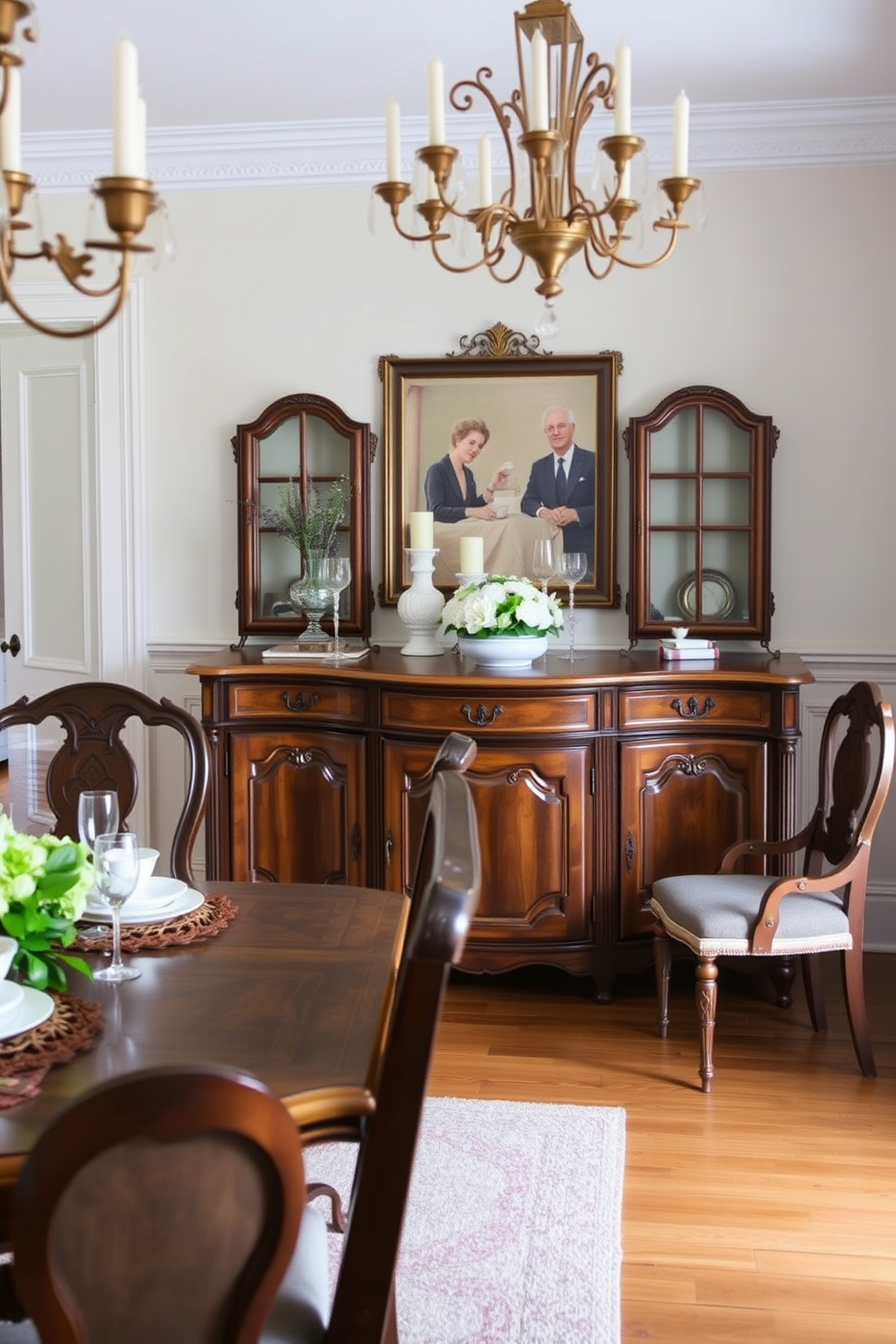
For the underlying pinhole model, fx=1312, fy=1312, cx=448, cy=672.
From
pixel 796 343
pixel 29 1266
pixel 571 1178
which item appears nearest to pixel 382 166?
pixel 796 343

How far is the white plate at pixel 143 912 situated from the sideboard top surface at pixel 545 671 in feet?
5.35

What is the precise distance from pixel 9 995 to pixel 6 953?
0.23 ft

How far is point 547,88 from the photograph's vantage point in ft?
6.52

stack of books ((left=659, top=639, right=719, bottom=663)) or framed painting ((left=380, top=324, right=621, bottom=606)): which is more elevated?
framed painting ((left=380, top=324, right=621, bottom=606))

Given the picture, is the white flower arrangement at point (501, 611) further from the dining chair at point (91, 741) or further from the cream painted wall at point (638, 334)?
the dining chair at point (91, 741)

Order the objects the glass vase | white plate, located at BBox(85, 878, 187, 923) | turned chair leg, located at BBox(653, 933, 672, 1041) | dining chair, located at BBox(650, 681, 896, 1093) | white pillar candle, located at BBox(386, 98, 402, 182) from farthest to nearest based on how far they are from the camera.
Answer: the glass vase < turned chair leg, located at BBox(653, 933, 672, 1041) < dining chair, located at BBox(650, 681, 896, 1093) < white pillar candle, located at BBox(386, 98, 402, 182) < white plate, located at BBox(85, 878, 187, 923)

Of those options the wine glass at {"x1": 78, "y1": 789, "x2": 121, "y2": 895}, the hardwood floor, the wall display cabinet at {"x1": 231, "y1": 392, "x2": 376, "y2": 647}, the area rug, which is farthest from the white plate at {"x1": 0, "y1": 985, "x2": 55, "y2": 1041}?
the wall display cabinet at {"x1": 231, "y1": 392, "x2": 376, "y2": 647}

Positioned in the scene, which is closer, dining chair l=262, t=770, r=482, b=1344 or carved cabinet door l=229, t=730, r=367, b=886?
dining chair l=262, t=770, r=482, b=1344

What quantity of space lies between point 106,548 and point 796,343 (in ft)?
7.95

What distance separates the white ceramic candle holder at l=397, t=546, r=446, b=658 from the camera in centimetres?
414

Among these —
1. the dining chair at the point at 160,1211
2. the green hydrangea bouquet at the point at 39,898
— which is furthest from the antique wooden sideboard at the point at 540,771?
the dining chair at the point at 160,1211

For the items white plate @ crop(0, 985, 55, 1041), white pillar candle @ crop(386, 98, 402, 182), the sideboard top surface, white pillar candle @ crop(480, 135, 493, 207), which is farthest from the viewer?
the sideboard top surface

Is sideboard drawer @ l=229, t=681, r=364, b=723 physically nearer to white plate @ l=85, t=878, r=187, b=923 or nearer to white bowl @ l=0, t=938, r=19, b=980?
white plate @ l=85, t=878, r=187, b=923

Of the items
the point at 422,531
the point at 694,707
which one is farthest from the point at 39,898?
the point at 422,531
